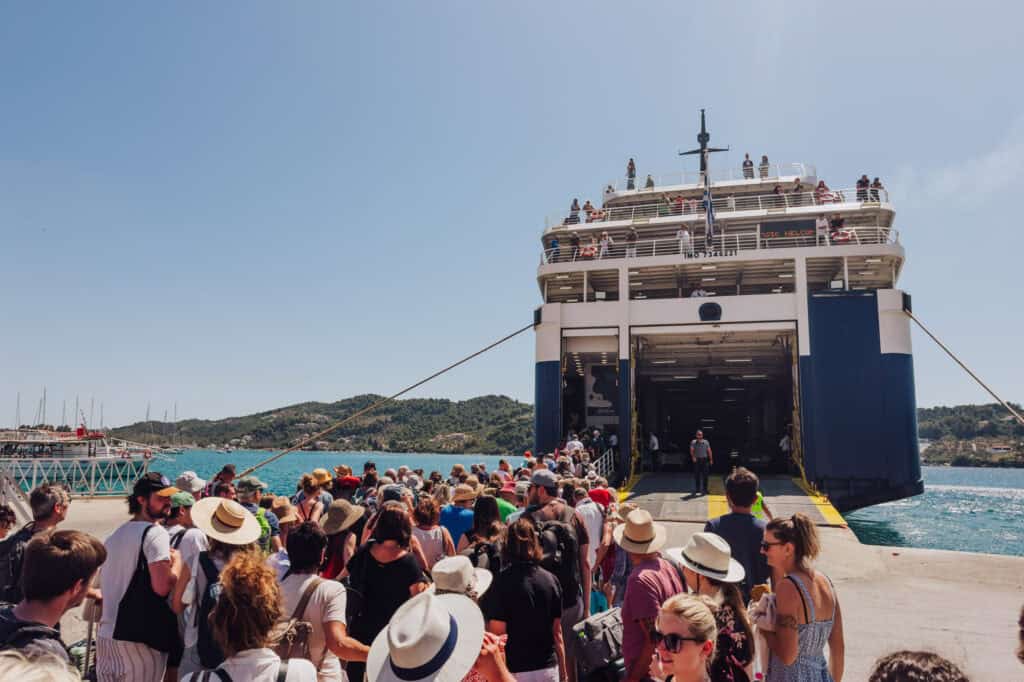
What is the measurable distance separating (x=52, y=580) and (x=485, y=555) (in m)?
2.24

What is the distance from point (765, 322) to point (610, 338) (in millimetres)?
→ 3887

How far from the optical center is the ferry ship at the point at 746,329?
14547 millimetres

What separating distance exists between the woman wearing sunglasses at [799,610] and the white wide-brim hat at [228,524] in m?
2.76

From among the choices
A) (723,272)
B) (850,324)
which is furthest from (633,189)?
(850,324)

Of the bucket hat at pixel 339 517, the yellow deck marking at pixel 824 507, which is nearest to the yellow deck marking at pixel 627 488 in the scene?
the yellow deck marking at pixel 824 507

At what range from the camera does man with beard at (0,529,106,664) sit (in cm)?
220

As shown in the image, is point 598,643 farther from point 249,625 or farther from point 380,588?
point 249,625

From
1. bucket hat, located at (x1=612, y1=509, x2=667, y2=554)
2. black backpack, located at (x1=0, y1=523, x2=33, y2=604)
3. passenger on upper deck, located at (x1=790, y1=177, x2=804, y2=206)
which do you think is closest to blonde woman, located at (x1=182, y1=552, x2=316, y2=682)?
bucket hat, located at (x1=612, y1=509, x2=667, y2=554)

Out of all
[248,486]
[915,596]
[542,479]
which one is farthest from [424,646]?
[915,596]

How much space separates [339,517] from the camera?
13.5 feet

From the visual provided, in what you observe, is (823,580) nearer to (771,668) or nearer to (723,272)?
(771,668)

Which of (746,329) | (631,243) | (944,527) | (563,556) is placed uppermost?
(631,243)

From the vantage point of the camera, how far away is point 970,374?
11.4 meters

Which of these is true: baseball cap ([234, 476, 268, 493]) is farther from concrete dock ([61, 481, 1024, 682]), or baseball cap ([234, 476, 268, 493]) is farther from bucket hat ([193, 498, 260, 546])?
bucket hat ([193, 498, 260, 546])
